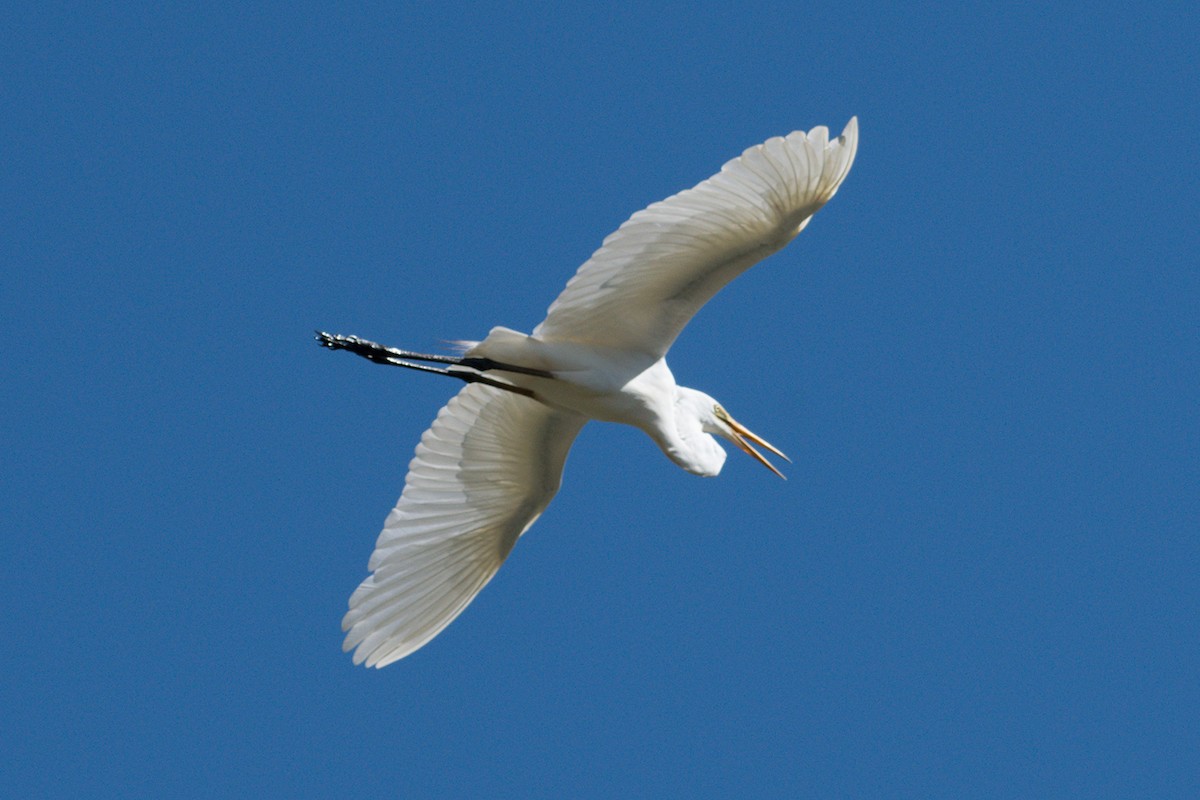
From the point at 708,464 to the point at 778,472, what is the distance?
108 cm

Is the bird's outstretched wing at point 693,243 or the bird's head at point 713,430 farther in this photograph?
the bird's head at point 713,430

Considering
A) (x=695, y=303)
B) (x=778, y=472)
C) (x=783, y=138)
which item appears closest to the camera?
(x=783, y=138)

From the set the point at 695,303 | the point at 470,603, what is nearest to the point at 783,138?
the point at 695,303

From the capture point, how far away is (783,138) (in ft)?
23.3

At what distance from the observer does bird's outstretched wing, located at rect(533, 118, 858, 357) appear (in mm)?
7195

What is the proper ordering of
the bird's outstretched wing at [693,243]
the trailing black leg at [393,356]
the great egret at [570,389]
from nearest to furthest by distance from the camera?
the bird's outstretched wing at [693,243], the great egret at [570,389], the trailing black leg at [393,356]

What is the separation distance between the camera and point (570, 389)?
8305 millimetres

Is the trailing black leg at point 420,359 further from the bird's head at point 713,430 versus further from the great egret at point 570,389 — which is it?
the bird's head at point 713,430

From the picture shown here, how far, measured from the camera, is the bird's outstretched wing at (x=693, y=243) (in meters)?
7.20

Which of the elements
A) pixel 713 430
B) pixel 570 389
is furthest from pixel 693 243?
pixel 713 430

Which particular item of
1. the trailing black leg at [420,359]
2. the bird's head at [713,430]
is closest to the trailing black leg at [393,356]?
the trailing black leg at [420,359]

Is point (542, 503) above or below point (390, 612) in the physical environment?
above

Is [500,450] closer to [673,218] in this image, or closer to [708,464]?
[708,464]

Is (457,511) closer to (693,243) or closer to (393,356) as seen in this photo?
(393,356)
